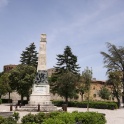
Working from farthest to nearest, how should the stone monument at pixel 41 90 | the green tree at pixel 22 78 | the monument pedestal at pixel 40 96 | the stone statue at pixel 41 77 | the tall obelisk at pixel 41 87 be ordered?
the green tree at pixel 22 78 → the stone statue at pixel 41 77 → the tall obelisk at pixel 41 87 → the monument pedestal at pixel 40 96 → the stone monument at pixel 41 90

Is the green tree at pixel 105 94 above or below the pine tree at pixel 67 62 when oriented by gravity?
below

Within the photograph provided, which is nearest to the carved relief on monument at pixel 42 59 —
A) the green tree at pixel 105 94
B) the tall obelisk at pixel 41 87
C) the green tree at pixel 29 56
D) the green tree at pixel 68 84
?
the tall obelisk at pixel 41 87

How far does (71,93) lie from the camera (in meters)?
45.6

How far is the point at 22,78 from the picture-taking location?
46562 millimetres

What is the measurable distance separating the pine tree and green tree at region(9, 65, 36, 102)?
38.4 ft

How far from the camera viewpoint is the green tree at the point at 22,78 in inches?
A: 1805

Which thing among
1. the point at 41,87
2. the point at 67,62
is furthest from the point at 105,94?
the point at 41,87

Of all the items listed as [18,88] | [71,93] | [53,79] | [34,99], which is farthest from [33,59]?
[34,99]

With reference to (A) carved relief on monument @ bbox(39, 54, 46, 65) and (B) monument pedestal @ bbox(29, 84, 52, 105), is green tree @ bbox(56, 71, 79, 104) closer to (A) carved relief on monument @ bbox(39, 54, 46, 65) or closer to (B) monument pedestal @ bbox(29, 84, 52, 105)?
Result: (A) carved relief on monument @ bbox(39, 54, 46, 65)

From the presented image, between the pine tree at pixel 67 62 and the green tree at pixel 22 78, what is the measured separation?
11698 mm

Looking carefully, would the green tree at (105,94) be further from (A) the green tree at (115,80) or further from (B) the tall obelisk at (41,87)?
(B) the tall obelisk at (41,87)

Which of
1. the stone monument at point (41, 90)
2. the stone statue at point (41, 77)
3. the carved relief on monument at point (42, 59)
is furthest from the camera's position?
the carved relief on monument at point (42, 59)

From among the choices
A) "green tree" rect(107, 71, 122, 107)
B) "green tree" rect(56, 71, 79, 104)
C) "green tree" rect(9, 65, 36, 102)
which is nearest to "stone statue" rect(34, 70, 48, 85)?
"green tree" rect(56, 71, 79, 104)

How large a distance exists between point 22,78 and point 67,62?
13965 mm
